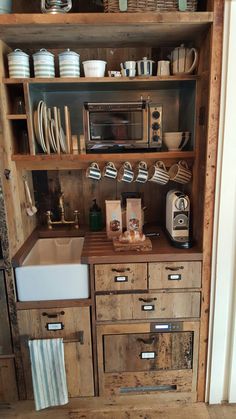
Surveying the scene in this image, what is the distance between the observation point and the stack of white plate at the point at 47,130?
169 centimetres

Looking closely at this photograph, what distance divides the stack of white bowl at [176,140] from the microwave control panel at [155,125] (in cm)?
7

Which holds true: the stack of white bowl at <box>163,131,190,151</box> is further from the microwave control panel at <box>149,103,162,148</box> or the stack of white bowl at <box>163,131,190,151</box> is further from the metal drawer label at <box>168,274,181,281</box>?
the metal drawer label at <box>168,274,181,281</box>

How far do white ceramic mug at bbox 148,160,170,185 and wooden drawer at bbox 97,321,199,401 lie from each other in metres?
0.85

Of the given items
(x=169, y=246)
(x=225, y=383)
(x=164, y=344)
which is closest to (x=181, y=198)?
(x=169, y=246)

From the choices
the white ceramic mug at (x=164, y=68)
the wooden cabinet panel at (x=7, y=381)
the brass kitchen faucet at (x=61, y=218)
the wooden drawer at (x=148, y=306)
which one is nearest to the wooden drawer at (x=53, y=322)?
the wooden drawer at (x=148, y=306)

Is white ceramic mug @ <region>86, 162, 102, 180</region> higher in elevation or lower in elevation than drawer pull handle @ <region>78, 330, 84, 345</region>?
higher

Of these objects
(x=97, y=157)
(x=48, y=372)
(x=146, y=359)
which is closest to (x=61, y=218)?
(x=97, y=157)

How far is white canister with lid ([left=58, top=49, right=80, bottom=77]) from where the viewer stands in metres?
1.61

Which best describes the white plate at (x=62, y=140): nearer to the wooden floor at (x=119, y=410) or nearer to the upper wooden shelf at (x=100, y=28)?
the upper wooden shelf at (x=100, y=28)

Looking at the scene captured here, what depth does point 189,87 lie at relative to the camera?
180 centimetres

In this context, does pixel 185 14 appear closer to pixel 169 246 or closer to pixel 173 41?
pixel 173 41

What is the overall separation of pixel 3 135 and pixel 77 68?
0.54m

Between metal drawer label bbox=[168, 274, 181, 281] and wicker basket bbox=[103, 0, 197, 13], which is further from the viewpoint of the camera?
metal drawer label bbox=[168, 274, 181, 281]

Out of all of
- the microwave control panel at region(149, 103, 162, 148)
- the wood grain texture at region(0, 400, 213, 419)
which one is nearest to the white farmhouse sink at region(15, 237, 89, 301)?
the wood grain texture at region(0, 400, 213, 419)
